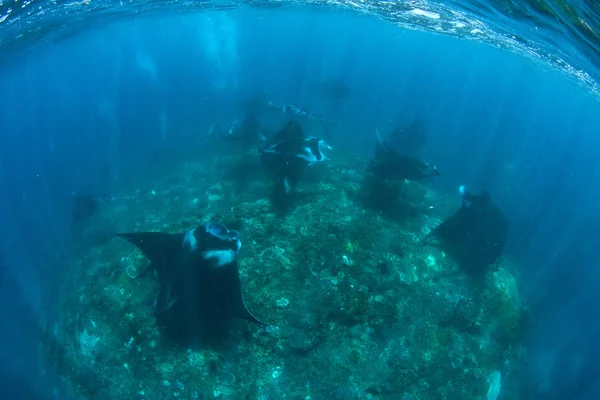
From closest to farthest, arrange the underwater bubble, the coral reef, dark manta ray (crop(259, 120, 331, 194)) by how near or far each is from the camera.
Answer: the coral reef < the underwater bubble < dark manta ray (crop(259, 120, 331, 194))

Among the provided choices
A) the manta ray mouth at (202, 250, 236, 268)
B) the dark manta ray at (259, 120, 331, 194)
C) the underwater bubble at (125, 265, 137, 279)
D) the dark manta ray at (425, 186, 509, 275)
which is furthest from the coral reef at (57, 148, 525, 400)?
the manta ray mouth at (202, 250, 236, 268)

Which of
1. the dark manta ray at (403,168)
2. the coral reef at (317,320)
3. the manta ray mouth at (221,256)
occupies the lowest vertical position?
the coral reef at (317,320)

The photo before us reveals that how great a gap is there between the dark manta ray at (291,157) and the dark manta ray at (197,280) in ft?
13.4

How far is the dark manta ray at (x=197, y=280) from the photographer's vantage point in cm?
573

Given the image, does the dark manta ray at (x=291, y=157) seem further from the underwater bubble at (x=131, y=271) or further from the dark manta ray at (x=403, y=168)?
the underwater bubble at (x=131, y=271)

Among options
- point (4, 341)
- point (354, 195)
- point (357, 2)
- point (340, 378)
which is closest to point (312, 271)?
point (340, 378)

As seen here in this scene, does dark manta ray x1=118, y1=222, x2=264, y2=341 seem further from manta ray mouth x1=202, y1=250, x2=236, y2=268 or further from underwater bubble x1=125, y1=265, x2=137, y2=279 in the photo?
underwater bubble x1=125, y1=265, x2=137, y2=279

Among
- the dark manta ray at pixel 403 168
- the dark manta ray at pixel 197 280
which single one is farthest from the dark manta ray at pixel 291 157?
the dark manta ray at pixel 197 280

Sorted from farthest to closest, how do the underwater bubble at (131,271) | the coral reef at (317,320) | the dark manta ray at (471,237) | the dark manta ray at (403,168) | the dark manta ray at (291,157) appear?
the dark manta ray at (403,168), the dark manta ray at (291,157), the dark manta ray at (471,237), the underwater bubble at (131,271), the coral reef at (317,320)

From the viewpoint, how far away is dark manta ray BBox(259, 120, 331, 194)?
9.62m

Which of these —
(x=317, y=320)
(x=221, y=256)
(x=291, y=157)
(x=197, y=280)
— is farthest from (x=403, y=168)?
(x=197, y=280)

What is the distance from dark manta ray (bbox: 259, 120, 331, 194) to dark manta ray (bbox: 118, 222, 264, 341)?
4083 millimetres

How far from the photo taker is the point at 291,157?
9617mm

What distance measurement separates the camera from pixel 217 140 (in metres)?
20.2
